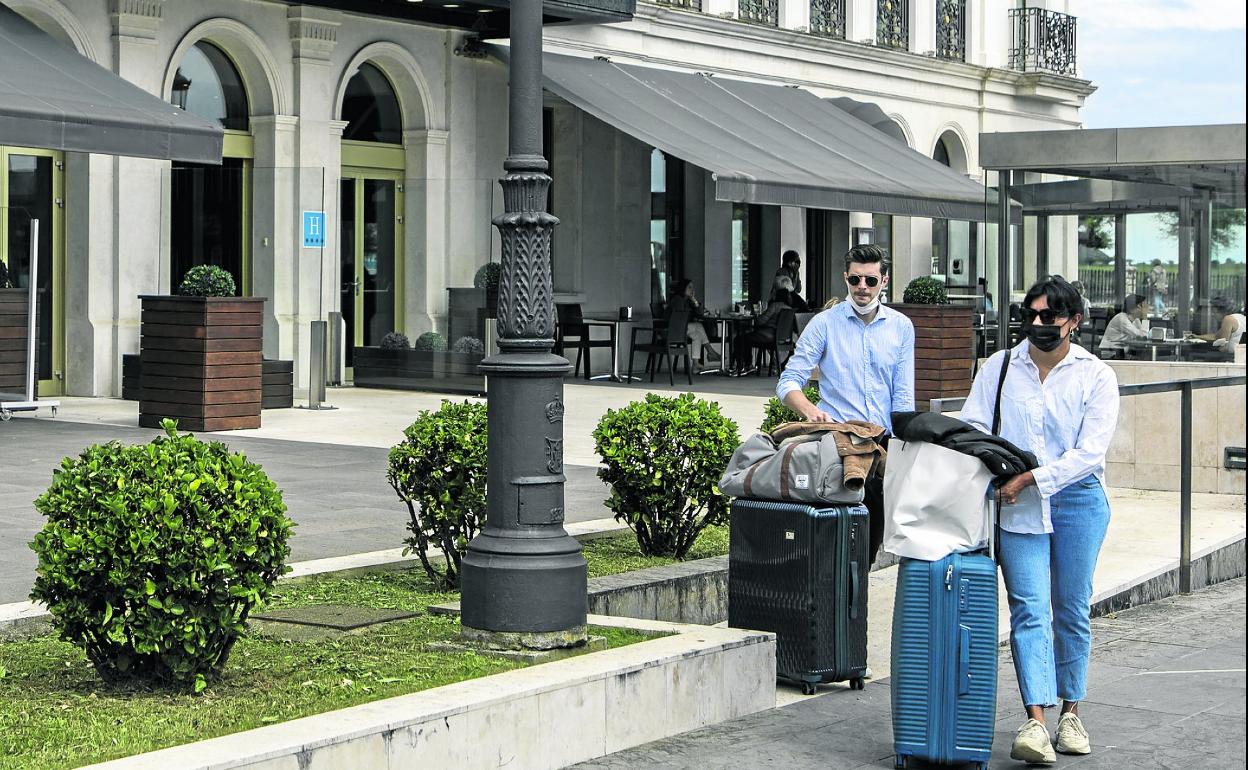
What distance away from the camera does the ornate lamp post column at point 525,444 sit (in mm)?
6156

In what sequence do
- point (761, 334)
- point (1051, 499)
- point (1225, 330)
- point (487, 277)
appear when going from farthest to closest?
1. point (761, 334)
2. point (487, 277)
3. point (1225, 330)
4. point (1051, 499)

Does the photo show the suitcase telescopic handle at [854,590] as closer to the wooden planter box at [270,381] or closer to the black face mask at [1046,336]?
the black face mask at [1046,336]

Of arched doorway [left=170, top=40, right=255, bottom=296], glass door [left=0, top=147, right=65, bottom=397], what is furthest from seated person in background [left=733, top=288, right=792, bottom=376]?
glass door [left=0, top=147, right=65, bottom=397]

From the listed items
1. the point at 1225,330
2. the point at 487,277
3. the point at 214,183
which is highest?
the point at 214,183

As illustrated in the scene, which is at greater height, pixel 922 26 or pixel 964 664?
pixel 922 26

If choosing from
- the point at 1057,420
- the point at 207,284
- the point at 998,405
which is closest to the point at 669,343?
the point at 207,284

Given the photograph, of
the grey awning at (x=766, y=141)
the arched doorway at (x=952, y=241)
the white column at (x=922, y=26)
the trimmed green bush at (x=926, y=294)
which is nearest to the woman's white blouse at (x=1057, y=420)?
the trimmed green bush at (x=926, y=294)

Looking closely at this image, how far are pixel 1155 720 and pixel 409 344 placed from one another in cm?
1388

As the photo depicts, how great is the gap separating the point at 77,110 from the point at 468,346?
581cm

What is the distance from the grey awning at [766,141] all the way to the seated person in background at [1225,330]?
512 centimetres

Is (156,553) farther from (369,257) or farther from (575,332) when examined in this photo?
(575,332)

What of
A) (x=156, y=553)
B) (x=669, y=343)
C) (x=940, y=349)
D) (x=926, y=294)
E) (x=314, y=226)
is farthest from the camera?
(x=669, y=343)

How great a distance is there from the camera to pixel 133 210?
1739 centimetres

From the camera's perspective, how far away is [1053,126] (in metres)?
32.8
